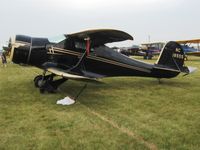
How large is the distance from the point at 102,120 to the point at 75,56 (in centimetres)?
405

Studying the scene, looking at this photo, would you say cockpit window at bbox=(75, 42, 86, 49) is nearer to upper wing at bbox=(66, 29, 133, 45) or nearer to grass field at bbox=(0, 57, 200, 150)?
upper wing at bbox=(66, 29, 133, 45)

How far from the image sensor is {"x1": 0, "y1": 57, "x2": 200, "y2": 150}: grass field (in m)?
4.62

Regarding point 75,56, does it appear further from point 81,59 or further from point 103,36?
point 103,36

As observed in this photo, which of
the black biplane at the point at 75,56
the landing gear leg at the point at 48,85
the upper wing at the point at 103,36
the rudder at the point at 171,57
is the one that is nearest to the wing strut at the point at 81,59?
the black biplane at the point at 75,56

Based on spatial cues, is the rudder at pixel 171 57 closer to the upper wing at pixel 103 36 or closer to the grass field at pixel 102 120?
the grass field at pixel 102 120

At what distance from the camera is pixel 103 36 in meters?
9.09

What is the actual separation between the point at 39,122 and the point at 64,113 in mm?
883

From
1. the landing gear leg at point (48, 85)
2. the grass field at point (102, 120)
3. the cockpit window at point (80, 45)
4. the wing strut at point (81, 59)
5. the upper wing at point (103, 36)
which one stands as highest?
the upper wing at point (103, 36)

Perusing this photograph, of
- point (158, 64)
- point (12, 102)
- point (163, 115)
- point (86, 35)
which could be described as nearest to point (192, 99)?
point (163, 115)

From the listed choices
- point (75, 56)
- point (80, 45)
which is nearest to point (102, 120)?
point (75, 56)

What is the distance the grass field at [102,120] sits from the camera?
182 inches

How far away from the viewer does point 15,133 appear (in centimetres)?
510

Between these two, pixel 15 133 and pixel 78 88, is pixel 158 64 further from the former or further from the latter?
pixel 15 133

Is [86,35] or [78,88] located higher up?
[86,35]
